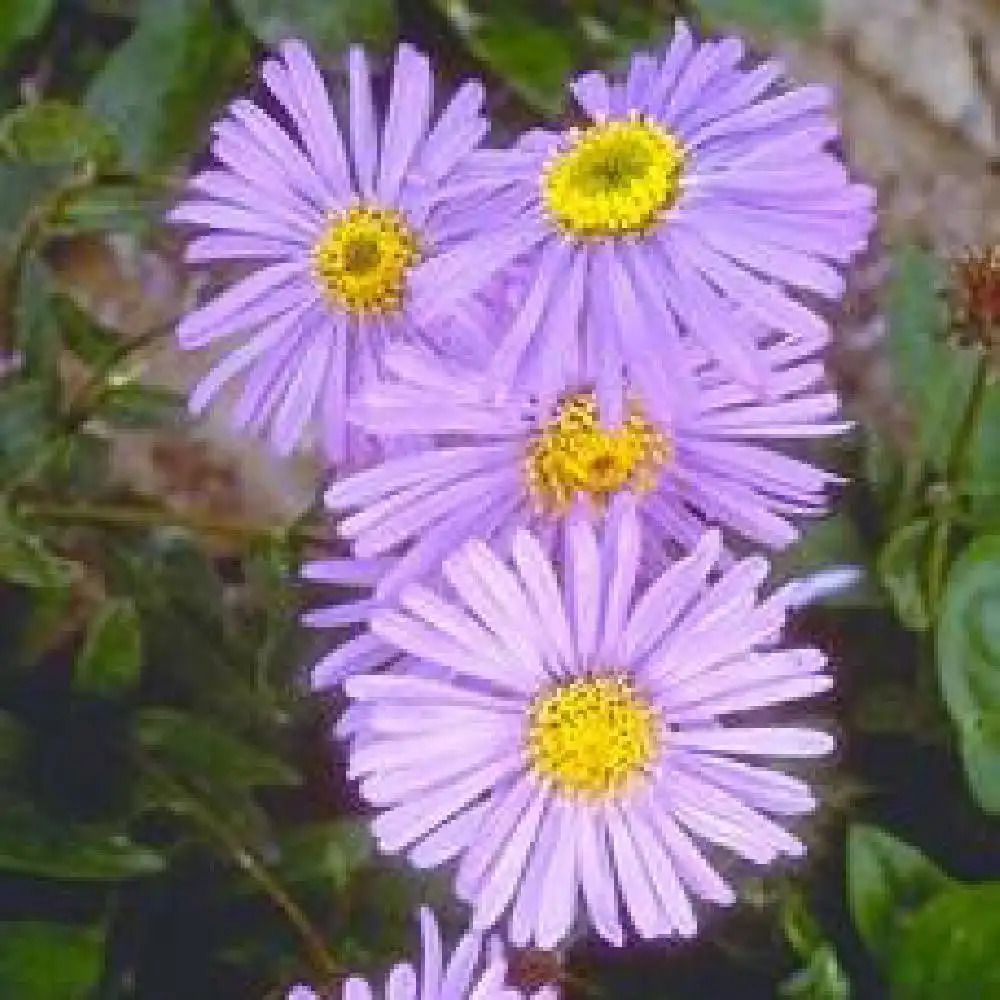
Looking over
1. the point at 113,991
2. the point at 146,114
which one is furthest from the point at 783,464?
the point at 146,114

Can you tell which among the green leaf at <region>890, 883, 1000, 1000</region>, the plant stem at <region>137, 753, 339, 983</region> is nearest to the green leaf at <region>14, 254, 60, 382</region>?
the plant stem at <region>137, 753, 339, 983</region>

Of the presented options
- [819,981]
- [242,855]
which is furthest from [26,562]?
[819,981]

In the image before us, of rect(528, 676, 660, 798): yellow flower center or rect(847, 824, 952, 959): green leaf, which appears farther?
rect(847, 824, 952, 959): green leaf

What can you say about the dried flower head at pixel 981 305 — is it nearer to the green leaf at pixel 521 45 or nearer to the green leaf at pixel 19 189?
the green leaf at pixel 521 45

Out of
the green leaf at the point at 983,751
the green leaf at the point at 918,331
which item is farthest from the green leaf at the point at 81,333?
the green leaf at the point at 983,751

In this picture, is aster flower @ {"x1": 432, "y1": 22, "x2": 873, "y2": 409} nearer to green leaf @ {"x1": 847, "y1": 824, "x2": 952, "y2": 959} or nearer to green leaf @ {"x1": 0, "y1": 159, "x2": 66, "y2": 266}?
green leaf @ {"x1": 847, "y1": 824, "x2": 952, "y2": 959}

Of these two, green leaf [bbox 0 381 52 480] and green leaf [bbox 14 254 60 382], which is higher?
green leaf [bbox 14 254 60 382]

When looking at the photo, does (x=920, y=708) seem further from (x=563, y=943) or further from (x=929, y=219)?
(x=929, y=219)
